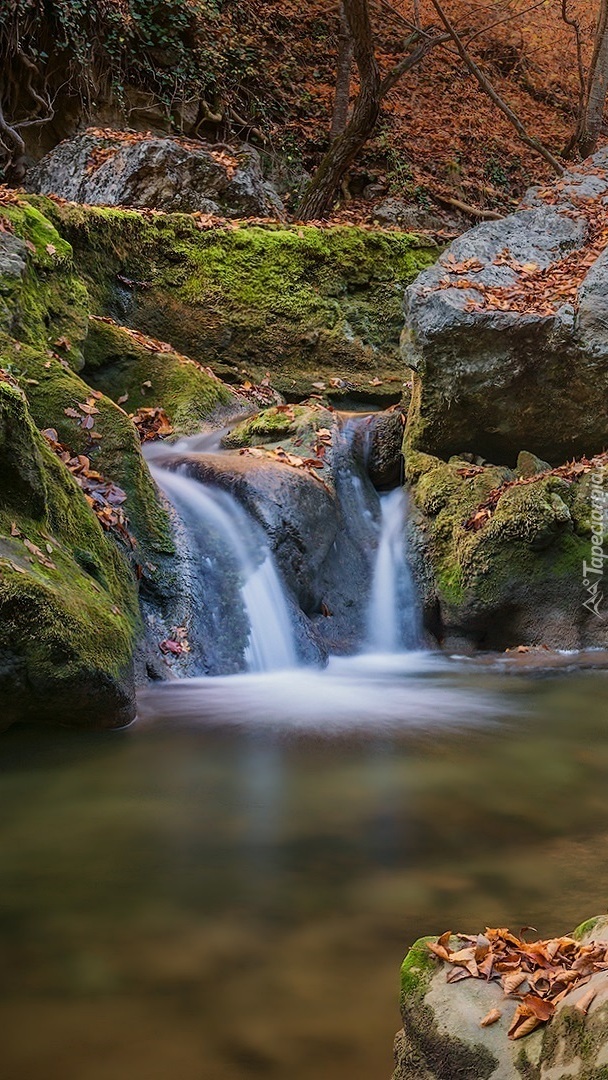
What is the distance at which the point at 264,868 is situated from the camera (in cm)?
320

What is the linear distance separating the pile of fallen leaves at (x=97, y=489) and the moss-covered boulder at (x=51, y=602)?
528 mm

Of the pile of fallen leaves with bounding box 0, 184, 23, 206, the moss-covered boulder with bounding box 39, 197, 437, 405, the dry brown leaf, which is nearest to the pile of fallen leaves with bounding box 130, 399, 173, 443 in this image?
the moss-covered boulder with bounding box 39, 197, 437, 405

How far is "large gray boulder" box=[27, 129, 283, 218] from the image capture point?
1240 centimetres

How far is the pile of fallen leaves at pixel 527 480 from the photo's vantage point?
25.4 feet

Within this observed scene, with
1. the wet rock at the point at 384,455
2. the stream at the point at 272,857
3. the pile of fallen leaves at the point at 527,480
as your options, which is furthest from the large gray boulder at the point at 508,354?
the stream at the point at 272,857

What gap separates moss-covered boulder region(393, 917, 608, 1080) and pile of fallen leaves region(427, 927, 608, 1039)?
0.01m

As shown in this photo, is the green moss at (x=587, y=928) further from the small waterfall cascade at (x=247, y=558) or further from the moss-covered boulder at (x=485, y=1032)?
the small waterfall cascade at (x=247, y=558)

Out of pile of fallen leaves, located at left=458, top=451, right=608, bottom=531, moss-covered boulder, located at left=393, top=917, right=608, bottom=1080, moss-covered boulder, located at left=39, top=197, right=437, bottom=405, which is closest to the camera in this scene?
moss-covered boulder, located at left=393, top=917, right=608, bottom=1080

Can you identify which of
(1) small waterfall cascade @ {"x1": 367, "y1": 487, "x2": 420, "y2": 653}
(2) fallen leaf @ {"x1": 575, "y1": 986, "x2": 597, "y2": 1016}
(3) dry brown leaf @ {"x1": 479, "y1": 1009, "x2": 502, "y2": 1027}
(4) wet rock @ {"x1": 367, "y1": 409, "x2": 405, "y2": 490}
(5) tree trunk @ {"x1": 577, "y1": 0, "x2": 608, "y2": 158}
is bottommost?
(3) dry brown leaf @ {"x1": 479, "y1": 1009, "x2": 502, "y2": 1027}

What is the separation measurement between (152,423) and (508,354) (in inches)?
140

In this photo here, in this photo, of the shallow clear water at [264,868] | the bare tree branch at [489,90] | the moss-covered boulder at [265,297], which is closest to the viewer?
the shallow clear water at [264,868]

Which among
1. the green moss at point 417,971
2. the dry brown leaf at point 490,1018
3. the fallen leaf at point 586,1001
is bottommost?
the dry brown leaf at point 490,1018

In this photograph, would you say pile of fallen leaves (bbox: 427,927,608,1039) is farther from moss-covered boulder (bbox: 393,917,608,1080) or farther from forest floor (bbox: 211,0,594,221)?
forest floor (bbox: 211,0,594,221)

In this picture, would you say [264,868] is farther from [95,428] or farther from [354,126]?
[354,126]
